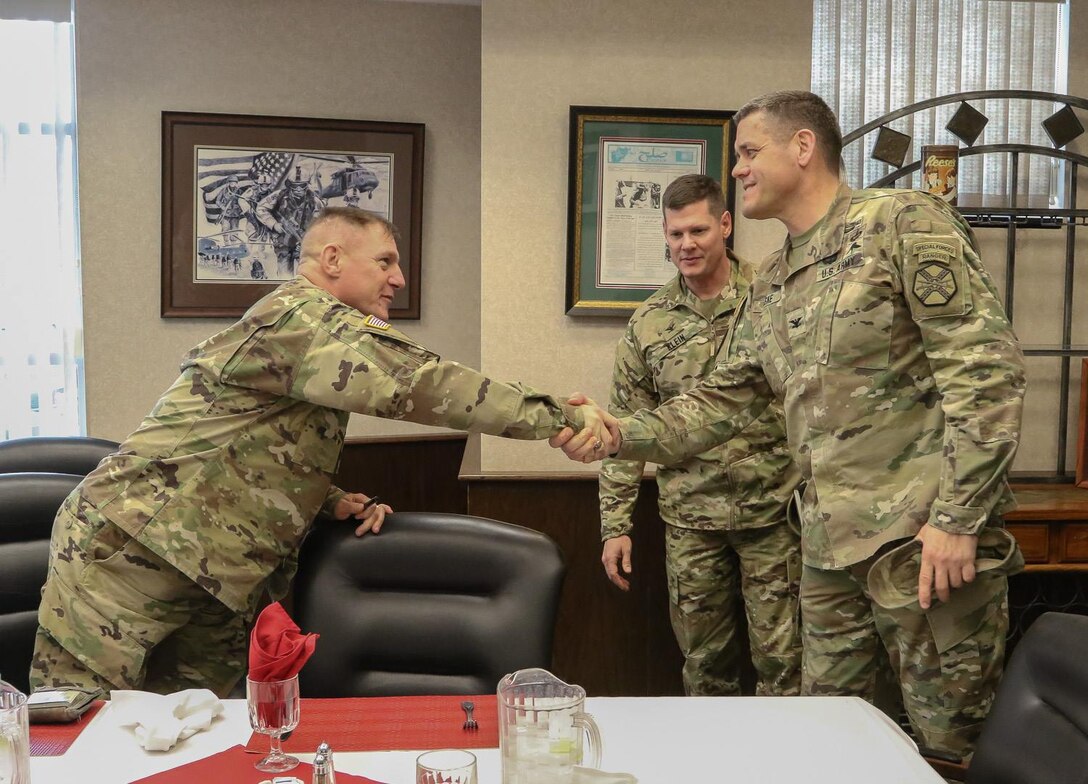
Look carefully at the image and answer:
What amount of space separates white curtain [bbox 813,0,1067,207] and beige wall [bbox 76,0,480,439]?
158 centimetres

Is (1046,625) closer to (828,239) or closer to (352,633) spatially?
(828,239)

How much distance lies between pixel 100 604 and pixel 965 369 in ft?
5.71

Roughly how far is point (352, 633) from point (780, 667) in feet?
4.67

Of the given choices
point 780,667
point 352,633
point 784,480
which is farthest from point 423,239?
point 352,633

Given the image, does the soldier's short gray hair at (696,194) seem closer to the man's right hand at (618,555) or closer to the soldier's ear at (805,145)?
the soldier's ear at (805,145)

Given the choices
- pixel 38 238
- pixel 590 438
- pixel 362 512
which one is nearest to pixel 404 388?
pixel 362 512

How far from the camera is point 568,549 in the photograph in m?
3.24

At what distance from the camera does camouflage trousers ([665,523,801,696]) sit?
2.70 metres

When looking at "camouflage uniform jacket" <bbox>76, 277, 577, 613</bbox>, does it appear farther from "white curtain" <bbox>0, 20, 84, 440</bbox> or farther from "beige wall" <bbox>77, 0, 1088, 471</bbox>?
"white curtain" <bbox>0, 20, 84, 440</bbox>

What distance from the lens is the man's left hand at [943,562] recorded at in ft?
5.93

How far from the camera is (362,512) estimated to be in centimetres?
200

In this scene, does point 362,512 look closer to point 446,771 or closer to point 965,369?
point 446,771

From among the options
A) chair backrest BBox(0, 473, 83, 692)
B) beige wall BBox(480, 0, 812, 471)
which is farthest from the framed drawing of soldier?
chair backrest BBox(0, 473, 83, 692)

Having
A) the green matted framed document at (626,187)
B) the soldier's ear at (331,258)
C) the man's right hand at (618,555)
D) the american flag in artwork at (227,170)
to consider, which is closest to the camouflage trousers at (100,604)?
the soldier's ear at (331,258)
